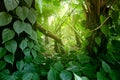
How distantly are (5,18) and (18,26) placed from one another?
0.08m

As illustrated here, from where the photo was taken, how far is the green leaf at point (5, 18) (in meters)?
1.18

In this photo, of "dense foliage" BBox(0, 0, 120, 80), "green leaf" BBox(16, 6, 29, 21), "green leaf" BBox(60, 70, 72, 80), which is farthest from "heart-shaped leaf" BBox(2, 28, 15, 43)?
"green leaf" BBox(60, 70, 72, 80)

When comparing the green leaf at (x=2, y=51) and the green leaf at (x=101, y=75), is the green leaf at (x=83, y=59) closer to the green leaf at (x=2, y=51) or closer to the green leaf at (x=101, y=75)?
the green leaf at (x=101, y=75)

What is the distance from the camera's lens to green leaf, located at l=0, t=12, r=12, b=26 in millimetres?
1178

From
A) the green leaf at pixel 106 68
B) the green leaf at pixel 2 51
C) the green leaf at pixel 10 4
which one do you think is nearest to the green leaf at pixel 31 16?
the green leaf at pixel 10 4

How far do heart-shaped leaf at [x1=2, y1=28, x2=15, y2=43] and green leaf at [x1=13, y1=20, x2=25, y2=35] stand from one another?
0.14 ft

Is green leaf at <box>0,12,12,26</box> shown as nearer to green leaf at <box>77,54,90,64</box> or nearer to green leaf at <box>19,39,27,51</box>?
green leaf at <box>19,39,27,51</box>

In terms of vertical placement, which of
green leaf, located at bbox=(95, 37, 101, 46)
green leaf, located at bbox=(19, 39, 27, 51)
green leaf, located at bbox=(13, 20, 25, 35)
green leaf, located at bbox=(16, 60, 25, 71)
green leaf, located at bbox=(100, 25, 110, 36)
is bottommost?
green leaf, located at bbox=(16, 60, 25, 71)

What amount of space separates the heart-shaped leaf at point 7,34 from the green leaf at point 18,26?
41mm

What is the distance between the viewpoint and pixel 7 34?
3.96 feet

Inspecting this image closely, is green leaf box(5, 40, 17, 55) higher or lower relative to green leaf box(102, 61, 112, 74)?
higher

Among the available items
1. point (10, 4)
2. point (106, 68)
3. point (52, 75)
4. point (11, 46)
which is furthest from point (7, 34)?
point (106, 68)

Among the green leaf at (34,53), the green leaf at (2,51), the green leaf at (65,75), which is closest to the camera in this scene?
the green leaf at (65,75)

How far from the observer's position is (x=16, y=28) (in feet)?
3.91
